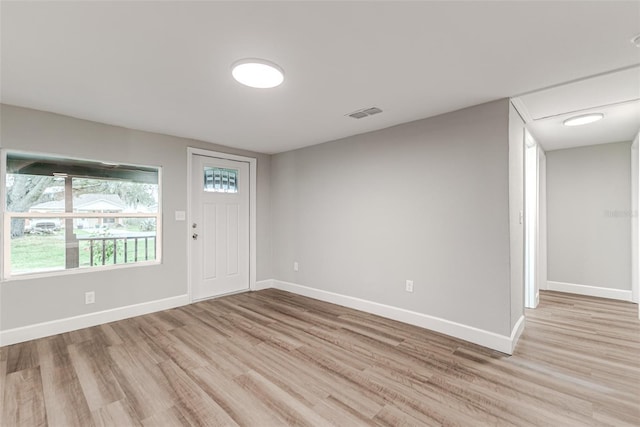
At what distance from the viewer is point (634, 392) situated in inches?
78.0

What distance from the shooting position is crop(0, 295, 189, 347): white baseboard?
275 cm

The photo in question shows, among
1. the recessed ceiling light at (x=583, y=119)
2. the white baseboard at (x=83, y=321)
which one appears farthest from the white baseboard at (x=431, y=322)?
the recessed ceiling light at (x=583, y=119)

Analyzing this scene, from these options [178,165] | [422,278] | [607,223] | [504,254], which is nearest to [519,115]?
[504,254]

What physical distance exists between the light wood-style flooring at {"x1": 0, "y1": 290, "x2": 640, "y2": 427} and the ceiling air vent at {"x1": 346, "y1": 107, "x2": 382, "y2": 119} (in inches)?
91.4

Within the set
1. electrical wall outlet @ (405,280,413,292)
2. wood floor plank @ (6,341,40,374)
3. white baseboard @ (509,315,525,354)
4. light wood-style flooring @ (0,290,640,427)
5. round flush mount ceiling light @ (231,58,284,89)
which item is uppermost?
round flush mount ceiling light @ (231,58,284,89)

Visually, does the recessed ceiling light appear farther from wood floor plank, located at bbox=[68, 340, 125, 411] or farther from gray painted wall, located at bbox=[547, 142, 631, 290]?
wood floor plank, located at bbox=[68, 340, 125, 411]

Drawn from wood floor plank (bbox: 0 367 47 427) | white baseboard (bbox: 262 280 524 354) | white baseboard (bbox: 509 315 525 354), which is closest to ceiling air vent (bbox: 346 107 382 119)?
white baseboard (bbox: 262 280 524 354)

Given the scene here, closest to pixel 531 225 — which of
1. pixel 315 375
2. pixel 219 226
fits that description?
pixel 315 375

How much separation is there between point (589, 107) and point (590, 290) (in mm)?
3110

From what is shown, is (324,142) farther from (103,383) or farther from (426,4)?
(103,383)

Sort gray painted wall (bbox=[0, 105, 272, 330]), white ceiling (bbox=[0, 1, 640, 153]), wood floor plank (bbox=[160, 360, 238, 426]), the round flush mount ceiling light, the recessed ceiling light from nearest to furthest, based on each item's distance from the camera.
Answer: white ceiling (bbox=[0, 1, 640, 153]), wood floor plank (bbox=[160, 360, 238, 426]), the round flush mount ceiling light, gray painted wall (bbox=[0, 105, 272, 330]), the recessed ceiling light

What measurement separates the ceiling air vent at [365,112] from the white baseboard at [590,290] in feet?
14.1

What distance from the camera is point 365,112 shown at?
302 cm

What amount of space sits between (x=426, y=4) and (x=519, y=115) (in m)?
2.10
